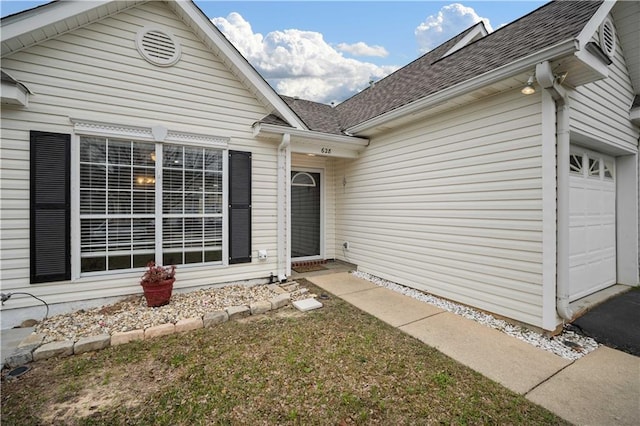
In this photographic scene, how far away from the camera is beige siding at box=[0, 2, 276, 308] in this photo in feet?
12.4

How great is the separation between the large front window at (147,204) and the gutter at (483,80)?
362cm

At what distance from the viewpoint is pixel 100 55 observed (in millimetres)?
4266

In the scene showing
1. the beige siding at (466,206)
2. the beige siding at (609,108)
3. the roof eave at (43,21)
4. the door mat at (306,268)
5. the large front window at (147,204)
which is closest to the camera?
the roof eave at (43,21)

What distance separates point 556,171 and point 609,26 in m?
3.10

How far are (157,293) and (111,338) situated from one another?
924 millimetres

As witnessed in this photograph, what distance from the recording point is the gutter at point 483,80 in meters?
3.06

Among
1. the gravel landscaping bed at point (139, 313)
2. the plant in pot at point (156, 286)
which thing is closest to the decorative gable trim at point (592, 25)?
the gravel landscaping bed at point (139, 313)

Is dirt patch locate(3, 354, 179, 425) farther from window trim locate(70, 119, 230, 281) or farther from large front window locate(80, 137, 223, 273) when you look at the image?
large front window locate(80, 137, 223, 273)

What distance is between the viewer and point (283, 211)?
580 centimetres

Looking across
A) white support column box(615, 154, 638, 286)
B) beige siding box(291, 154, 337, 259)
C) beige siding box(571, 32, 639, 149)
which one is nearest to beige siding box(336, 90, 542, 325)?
beige siding box(571, 32, 639, 149)

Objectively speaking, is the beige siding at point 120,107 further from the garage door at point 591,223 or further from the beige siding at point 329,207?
the garage door at point 591,223

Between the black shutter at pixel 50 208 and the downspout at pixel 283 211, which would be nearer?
the black shutter at pixel 50 208

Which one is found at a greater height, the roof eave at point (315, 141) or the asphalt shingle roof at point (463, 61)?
the asphalt shingle roof at point (463, 61)

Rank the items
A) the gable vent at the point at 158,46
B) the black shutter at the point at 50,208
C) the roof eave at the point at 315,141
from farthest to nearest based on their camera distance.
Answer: the roof eave at the point at 315,141 → the gable vent at the point at 158,46 → the black shutter at the point at 50,208
